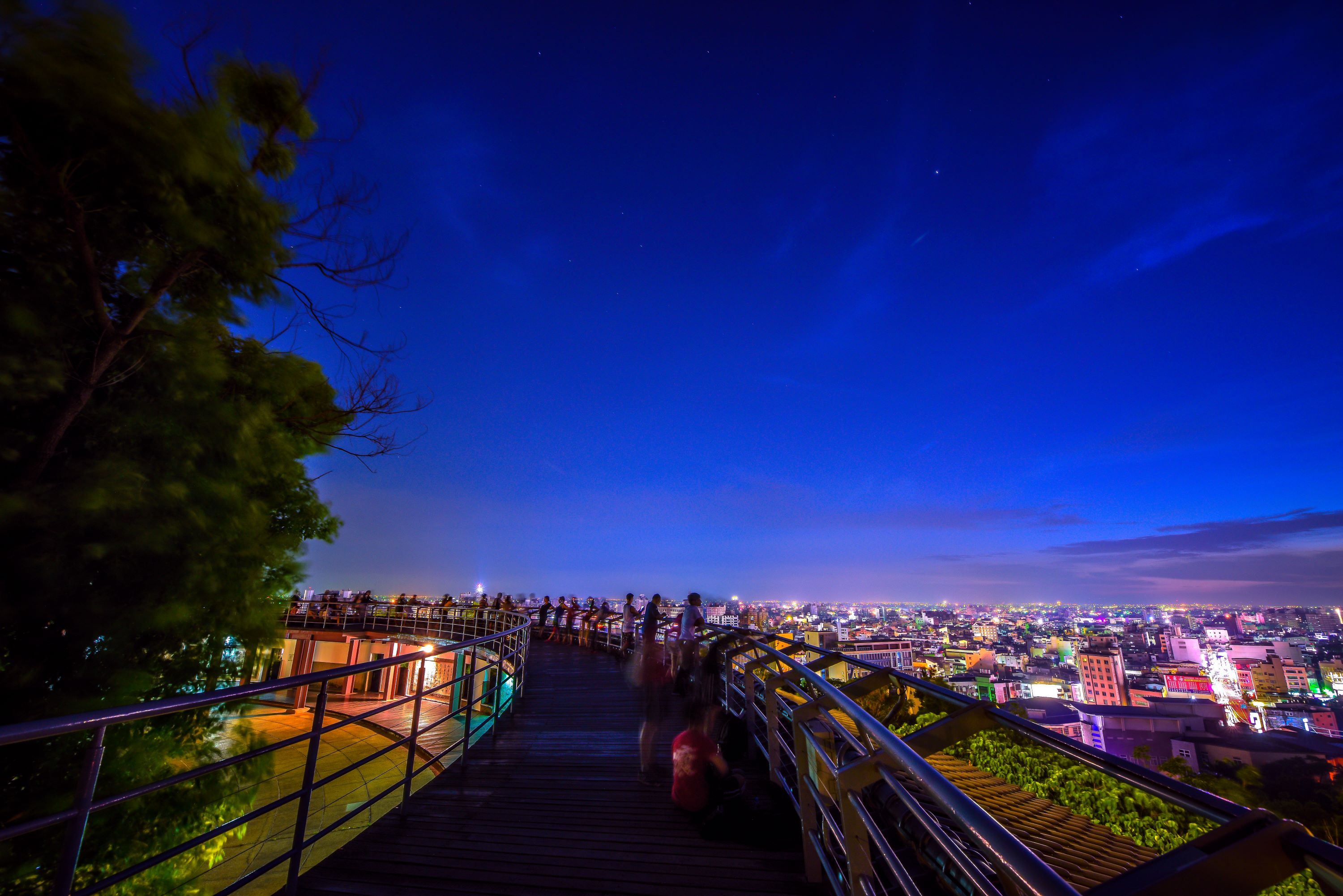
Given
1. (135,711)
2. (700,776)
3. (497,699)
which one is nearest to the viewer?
(135,711)

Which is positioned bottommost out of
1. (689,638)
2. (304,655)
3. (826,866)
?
(304,655)

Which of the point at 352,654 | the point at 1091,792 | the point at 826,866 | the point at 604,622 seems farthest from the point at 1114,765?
the point at 352,654

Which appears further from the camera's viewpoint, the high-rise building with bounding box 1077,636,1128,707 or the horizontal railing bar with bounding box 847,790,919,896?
the high-rise building with bounding box 1077,636,1128,707

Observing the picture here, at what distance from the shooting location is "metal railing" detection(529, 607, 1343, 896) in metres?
1.08

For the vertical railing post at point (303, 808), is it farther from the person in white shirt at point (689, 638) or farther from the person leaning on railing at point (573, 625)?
the person leaning on railing at point (573, 625)

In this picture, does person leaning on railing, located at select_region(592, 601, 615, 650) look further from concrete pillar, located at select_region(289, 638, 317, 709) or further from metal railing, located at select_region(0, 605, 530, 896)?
concrete pillar, located at select_region(289, 638, 317, 709)

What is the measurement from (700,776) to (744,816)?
16.1 inches

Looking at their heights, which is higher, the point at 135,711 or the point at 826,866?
the point at 135,711

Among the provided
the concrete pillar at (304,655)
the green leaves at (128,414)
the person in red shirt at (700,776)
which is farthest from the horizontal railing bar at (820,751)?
the concrete pillar at (304,655)

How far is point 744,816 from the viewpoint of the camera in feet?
11.5

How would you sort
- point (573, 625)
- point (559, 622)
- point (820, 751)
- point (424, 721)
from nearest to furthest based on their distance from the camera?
point (820, 751) < point (424, 721) < point (573, 625) < point (559, 622)

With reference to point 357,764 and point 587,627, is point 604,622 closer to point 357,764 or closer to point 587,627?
point 587,627

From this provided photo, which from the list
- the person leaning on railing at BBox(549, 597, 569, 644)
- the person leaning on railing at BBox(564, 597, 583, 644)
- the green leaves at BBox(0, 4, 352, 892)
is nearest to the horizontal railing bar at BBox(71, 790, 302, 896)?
the green leaves at BBox(0, 4, 352, 892)

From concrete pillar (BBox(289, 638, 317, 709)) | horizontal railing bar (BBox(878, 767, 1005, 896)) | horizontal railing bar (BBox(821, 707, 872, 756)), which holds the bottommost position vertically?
concrete pillar (BBox(289, 638, 317, 709))
